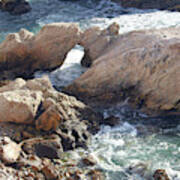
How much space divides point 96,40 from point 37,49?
5.76ft

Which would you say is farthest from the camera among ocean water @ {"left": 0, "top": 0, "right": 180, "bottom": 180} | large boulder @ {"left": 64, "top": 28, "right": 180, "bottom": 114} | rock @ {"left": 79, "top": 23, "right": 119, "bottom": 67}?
rock @ {"left": 79, "top": 23, "right": 119, "bottom": 67}

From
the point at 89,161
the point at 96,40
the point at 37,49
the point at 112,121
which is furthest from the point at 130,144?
the point at 37,49

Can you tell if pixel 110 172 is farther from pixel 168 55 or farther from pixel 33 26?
pixel 33 26

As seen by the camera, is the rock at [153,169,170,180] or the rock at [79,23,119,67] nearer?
the rock at [153,169,170,180]

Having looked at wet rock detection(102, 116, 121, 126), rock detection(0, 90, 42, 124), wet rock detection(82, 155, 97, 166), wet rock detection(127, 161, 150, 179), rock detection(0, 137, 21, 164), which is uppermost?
rock detection(0, 90, 42, 124)

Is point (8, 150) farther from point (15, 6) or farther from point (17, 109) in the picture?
point (15, 6)

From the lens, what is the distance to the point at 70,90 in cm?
1015

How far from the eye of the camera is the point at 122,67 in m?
9.69

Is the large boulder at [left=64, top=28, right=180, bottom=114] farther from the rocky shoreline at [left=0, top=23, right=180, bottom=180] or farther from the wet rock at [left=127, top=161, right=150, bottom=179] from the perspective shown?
the wet rock at [left=127, top=161, right=150, bottom=179]

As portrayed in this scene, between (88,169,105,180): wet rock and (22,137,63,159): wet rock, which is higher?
(22,137,63,159): wet rock

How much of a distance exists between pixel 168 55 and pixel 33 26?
389 inches

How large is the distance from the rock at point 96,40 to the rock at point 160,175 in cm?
477

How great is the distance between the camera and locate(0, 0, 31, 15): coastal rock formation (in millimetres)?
20031

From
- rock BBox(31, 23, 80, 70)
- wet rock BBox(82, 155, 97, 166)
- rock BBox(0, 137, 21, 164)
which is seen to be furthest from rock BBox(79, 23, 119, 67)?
rock BBox(0, 137, 21, 164)
